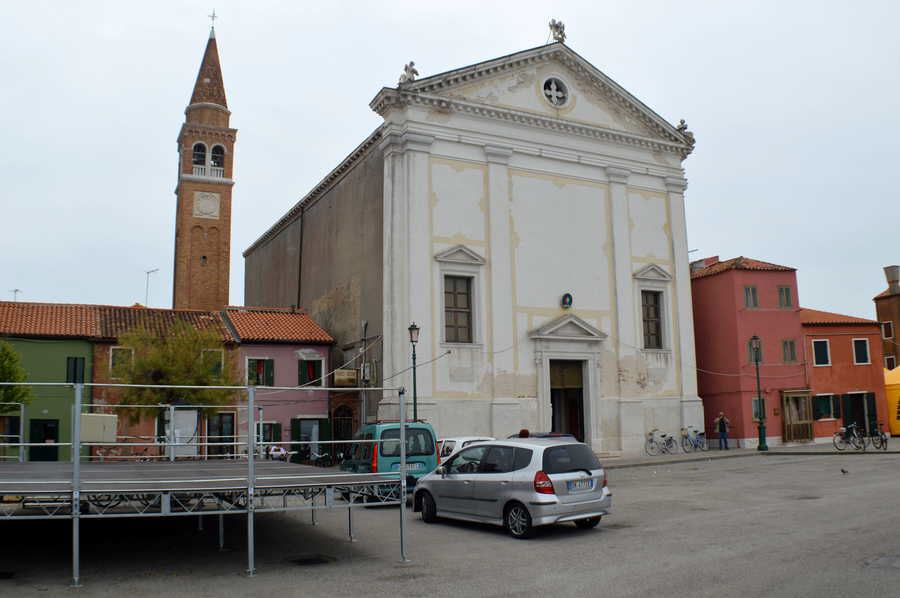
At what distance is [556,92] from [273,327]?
15092 millimetres

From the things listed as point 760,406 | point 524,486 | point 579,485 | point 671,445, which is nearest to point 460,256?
point 671,445

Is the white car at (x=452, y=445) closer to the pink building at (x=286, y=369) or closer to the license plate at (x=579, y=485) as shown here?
the license plate at (x=579, y=485)

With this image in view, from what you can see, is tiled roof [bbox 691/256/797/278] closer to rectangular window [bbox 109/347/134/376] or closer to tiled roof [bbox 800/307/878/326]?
tiled roof [bbox 800/307/878/326]

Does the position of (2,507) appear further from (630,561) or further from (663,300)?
(663,300)

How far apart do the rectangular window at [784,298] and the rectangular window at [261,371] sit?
2237 cm

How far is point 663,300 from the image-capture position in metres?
34.4

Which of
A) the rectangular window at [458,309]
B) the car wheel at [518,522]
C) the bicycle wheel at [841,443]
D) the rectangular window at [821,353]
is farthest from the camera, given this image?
the rectangular window at [821,353]

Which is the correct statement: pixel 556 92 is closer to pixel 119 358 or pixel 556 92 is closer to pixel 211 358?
pixel 211 358

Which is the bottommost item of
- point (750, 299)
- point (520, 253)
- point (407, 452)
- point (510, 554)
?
point (510, 554)

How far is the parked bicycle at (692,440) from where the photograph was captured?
3278 centimetres

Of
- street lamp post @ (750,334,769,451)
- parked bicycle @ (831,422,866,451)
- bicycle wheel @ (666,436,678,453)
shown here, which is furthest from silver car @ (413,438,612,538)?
street lamp post @ (750,334,769,451)

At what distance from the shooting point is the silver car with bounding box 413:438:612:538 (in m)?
12.4

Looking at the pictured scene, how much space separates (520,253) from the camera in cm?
3098

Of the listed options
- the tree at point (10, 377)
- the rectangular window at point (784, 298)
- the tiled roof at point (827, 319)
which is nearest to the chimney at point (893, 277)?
the tiled roof at point (827, 319)
